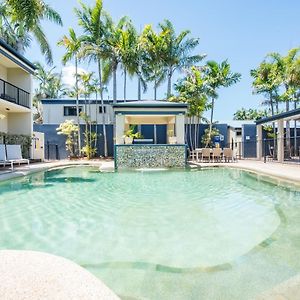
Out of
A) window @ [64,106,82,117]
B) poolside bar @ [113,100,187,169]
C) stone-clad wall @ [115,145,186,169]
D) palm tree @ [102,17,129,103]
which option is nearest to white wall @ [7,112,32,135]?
palm tree @ [102,17,129,103]

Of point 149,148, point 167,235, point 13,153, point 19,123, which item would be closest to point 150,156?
point 149,148

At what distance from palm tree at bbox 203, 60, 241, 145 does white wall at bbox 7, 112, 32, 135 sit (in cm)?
1391

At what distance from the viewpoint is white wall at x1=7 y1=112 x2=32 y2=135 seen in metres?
19.0

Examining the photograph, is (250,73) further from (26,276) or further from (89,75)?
(26,276)

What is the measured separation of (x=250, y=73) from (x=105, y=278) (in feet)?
88.2

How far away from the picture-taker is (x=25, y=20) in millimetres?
14891

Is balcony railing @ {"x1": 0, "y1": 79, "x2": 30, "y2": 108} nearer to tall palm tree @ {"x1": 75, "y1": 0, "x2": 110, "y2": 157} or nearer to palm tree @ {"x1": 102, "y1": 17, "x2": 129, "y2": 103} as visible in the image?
tall palm tree @ {"x1": 75, "y1": 0, "x2": 110, "y2": 157}

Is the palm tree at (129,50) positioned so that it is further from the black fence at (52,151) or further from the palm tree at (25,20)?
the black fence at (52,151)

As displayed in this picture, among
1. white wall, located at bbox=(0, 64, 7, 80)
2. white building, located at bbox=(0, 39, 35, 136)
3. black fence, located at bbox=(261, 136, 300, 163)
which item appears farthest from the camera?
black fence, located at bbox=(261, 136, 300, 163)

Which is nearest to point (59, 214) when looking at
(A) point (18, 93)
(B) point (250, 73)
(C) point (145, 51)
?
(A) point (18, 93)

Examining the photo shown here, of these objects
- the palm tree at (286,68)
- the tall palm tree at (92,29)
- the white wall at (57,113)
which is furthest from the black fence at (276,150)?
the white wall at (57,113)

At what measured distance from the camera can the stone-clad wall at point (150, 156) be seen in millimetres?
15034

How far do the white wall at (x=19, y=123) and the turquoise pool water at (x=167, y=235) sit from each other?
1182 cm

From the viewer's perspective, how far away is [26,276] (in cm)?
221
